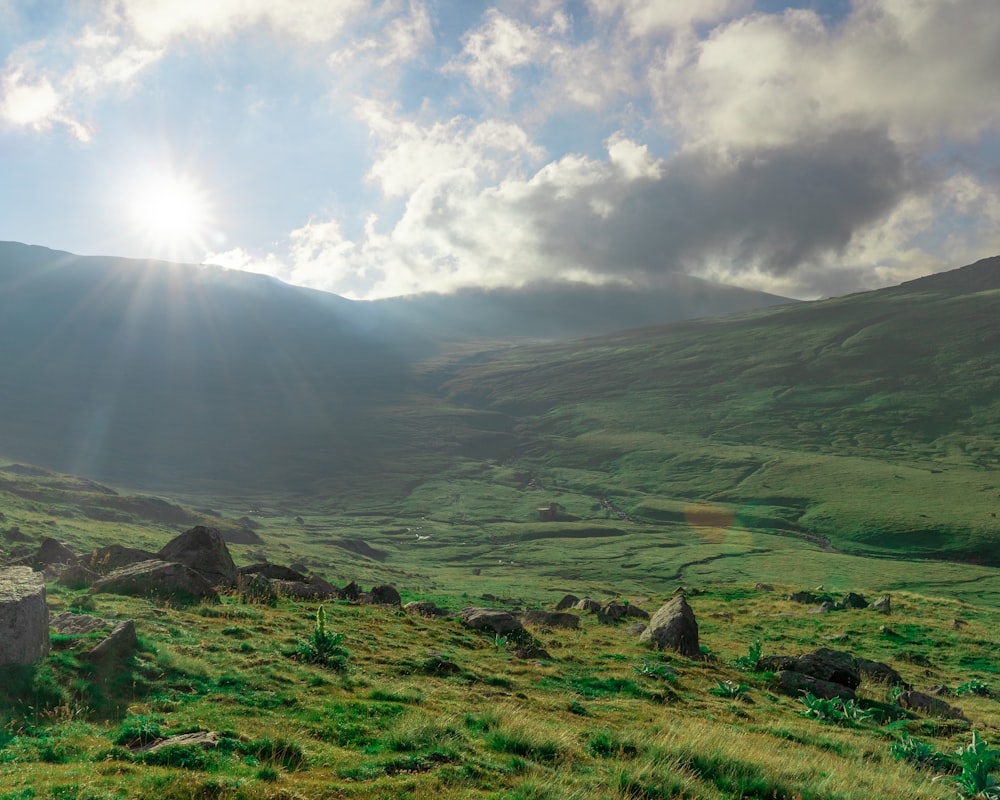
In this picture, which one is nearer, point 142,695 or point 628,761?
point 628,761

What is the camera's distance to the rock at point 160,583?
2412 cm

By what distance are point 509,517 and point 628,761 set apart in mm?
160225

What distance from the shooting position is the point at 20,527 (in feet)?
172

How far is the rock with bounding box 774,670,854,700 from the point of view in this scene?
24.4 meters

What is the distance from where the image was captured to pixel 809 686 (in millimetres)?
24891

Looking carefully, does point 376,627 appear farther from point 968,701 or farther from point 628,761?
point 968,701

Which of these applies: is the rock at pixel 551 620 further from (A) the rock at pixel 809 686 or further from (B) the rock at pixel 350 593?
(A) the rock at pixel 809 686

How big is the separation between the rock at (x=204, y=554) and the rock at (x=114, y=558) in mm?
1052

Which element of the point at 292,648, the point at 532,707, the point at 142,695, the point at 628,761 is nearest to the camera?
the point at 628,761

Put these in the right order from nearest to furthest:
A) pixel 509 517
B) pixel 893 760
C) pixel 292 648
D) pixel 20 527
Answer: pixel 893 760 < pixel 292 648 < pixel 20 527 < pixel 509 517

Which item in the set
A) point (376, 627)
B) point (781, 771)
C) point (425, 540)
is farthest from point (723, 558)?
point (781, 771)

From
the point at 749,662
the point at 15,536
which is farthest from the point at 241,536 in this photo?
the point at 749,662

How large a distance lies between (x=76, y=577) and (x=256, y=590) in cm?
693

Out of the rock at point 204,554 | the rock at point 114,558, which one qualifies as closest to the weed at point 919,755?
the rock at point 204,554
